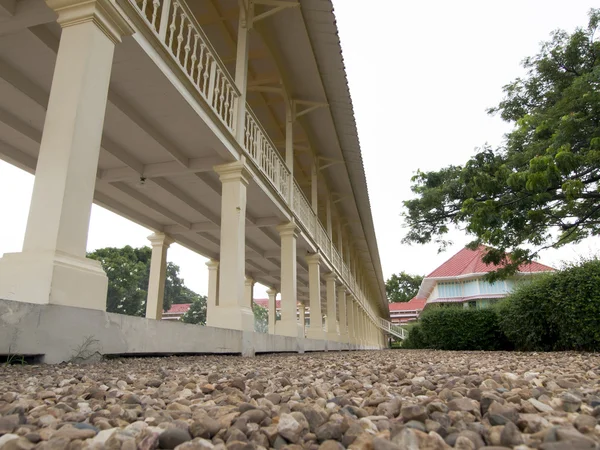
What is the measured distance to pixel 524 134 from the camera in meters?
9.67

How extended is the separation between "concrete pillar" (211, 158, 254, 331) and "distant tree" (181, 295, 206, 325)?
4322 cm

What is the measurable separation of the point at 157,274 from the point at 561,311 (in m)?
9.13

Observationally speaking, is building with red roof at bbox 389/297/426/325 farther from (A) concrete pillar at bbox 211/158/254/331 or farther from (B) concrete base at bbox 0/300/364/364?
(B) concrete base at bbox 0/300/364/364

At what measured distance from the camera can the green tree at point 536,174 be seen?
698cm

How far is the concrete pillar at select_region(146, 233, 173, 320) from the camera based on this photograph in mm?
10164

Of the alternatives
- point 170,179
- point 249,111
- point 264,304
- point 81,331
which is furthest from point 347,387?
point 264,304

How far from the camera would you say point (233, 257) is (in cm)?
588

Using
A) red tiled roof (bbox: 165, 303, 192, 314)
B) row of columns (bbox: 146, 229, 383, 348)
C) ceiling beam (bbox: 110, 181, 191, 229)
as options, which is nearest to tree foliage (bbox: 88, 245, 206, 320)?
red tiled roof (bbox: 165, 303, 192, 314)

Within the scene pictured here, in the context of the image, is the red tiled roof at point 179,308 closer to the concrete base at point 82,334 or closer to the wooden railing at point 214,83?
the wooden railing at point 214,83

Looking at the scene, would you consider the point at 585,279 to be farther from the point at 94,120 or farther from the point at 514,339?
the point at 94,120

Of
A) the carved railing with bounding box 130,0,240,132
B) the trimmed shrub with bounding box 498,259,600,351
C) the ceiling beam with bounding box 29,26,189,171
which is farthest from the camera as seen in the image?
the trimmed shrub with bounding box 498,259,600,351

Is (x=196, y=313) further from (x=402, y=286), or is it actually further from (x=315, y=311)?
(x=315, y=311)

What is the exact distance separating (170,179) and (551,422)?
25.7ft

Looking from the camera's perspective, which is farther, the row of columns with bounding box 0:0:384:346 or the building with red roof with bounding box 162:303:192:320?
the building with red roof with bounding box 162:303:192:320
